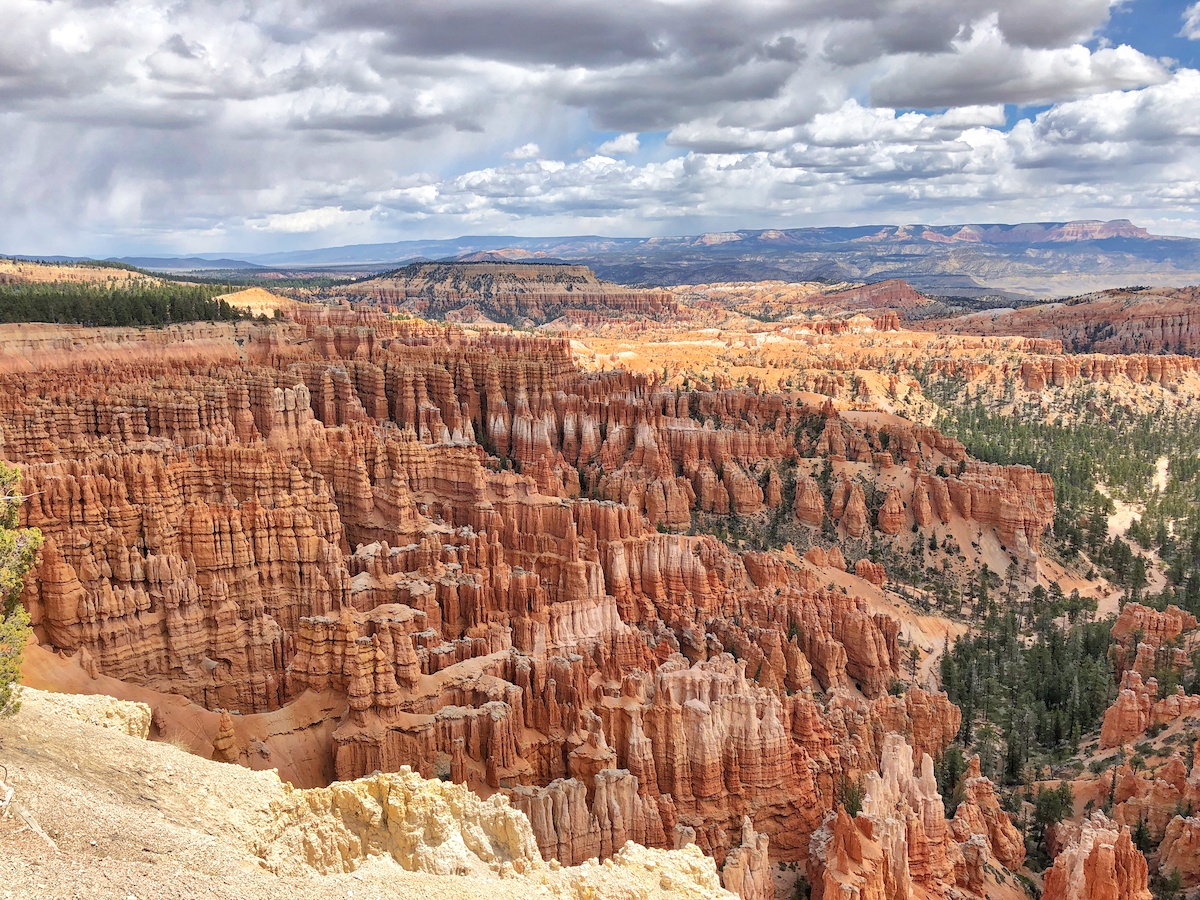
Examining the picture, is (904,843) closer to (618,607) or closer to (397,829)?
(397,829)

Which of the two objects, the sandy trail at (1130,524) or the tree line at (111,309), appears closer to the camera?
the sandy trail at (1130,524)

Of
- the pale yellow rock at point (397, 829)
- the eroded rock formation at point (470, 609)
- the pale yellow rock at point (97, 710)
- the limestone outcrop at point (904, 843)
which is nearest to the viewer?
the pale yellow rock at point (397, 829)

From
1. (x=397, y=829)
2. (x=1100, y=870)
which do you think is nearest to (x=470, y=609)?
(x=397, y=829)

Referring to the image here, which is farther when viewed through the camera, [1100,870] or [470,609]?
[470,609]

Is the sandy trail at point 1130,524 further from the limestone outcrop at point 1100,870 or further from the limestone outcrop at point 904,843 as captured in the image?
the limestone outcrop at point 1100,870

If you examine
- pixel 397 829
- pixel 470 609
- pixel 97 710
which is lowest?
pixel 470 609

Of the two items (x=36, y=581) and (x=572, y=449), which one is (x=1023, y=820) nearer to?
(x=36, y=581)

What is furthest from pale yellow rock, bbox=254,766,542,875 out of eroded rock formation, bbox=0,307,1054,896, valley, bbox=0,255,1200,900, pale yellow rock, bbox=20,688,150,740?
eroded rock formation, bbox=0,307,1054,896

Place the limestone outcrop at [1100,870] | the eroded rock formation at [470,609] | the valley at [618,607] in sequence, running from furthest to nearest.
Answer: the eroded rock formation at [470,609] < the valley at [618,607] < the limestone outcrop at [1100,870]

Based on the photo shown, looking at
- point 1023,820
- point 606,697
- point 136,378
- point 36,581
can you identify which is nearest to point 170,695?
point 36,581

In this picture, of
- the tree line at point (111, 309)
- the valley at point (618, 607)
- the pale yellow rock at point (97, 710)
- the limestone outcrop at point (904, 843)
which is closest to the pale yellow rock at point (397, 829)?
the valley at point (618, 607)

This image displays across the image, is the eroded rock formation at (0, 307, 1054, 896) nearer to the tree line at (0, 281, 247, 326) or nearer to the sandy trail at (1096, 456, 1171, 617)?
the sandy trail at (1096, 456, 1171, 617)

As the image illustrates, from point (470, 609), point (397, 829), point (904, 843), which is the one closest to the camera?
point (397, 829)
